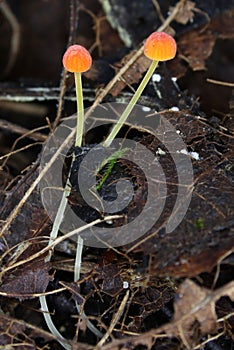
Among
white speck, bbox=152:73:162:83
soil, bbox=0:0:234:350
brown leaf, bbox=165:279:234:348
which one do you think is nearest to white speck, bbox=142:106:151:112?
soil, bbox=0:0:234:350

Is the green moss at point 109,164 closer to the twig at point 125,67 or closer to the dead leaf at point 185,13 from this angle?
the twig at point 125,67

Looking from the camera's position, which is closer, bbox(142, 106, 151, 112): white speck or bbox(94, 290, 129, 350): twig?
bbox(94, 290, 129, 350): twig

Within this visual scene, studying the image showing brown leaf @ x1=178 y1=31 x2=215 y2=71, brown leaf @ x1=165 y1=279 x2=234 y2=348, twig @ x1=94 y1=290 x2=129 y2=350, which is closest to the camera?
brown leaf @ x1=165 y1=279 x2=234 y2=348

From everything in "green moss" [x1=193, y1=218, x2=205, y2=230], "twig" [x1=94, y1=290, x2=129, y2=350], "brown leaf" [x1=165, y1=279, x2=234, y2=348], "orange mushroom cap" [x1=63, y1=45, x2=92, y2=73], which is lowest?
"twig" [x1=94, y1=290, x2=129, y2=350]

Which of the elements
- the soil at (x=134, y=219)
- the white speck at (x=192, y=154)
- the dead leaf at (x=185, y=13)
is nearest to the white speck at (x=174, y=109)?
the soil at (x=134, y=219)

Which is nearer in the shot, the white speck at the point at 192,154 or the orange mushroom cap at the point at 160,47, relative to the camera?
the orange mushroom cap at the point at 160,47

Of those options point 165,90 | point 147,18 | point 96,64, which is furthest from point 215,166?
point 147,18

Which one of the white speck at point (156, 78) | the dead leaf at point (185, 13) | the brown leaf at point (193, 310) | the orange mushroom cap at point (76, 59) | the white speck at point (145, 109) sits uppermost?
the orange mushroom cap at point (76, 59)

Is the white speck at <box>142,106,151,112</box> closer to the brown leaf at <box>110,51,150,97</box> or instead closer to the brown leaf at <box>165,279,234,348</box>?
the brown leaf at <box>110,51,150,97</box>

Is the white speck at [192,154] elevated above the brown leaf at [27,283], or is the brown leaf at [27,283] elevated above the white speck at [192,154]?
the white speck at [192,154]
